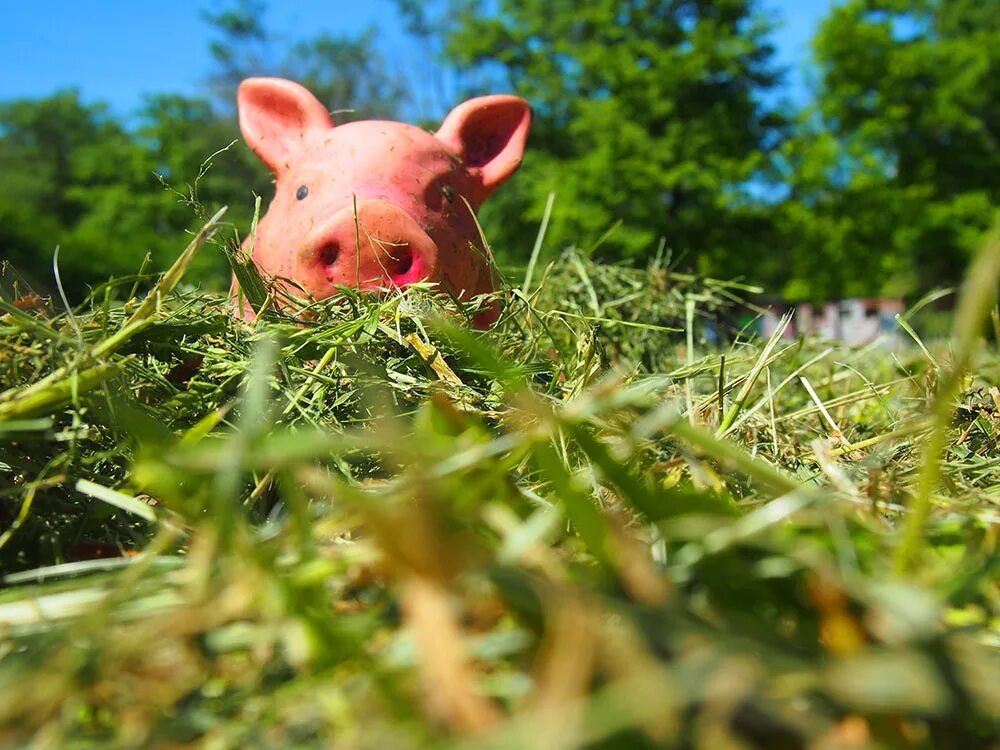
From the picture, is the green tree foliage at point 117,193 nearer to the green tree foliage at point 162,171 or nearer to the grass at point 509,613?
the green tree foliage at point 162,171

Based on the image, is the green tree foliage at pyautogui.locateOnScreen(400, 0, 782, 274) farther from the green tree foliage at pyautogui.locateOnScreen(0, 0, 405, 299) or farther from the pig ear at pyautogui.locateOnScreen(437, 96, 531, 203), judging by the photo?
the pig ear at pyautogui.locateOnScreen(437, 96, 531, 203)

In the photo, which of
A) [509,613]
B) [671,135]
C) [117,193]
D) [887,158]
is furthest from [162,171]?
[509,613]

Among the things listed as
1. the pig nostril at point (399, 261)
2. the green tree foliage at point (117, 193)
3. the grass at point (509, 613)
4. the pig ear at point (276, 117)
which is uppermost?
the green tree foliage at point (117, 193)

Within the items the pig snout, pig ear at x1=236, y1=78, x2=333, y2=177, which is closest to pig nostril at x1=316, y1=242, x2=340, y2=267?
the pig snout

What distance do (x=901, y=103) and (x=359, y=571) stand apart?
14202 millimetres

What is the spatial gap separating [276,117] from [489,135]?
0.44m

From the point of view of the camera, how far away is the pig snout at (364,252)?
1.32 metres

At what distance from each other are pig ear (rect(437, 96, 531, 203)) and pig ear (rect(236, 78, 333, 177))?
0.86ft

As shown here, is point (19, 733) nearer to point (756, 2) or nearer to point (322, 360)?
point (322, 360)

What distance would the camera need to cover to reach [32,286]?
1.01m

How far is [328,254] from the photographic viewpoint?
1.33 meters

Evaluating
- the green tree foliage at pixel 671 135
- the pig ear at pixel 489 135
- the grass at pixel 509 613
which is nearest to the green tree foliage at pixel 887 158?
the green tree foliage at pixel 671 135

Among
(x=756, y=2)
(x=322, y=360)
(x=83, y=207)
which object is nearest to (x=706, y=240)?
(x=756, y=2)

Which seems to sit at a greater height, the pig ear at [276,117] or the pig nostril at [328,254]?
the pig ear at [276,117]
